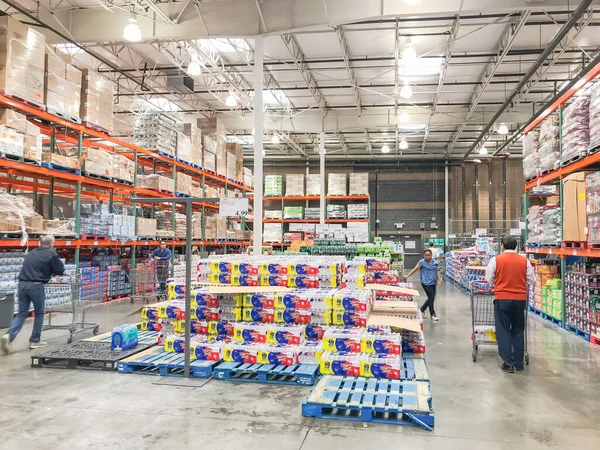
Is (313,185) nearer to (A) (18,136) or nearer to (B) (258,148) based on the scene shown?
(B) (258,148)

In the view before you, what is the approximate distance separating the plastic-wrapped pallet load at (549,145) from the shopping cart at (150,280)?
9.18 meters

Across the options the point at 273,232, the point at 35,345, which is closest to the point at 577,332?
the point at 35,345

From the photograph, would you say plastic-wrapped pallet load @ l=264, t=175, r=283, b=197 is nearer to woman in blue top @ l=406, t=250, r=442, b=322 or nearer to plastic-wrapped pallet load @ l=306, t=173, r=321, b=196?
plastic-wrapped pallet load @ l=306, t=173, r=321, b=196

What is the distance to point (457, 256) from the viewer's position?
18938 mm

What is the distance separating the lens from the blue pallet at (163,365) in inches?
214

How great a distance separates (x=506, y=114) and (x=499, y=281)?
1514 centimetres

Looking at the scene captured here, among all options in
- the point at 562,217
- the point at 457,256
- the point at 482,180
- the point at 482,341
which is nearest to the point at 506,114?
the point at 457,256

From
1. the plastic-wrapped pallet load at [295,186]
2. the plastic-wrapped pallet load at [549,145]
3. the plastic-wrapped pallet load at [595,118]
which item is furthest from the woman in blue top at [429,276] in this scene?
the plastic-wrapped pallet load at [295,186]

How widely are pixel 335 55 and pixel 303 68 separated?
4.28 ft

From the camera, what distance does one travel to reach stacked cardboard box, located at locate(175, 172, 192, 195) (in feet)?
46.7

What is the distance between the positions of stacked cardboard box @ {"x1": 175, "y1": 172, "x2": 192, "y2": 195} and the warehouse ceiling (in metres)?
3.14

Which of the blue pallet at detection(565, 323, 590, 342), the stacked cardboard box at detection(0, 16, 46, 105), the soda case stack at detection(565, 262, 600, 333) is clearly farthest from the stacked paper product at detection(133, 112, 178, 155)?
the blue pallet at detection(565, 323, 590, 342)

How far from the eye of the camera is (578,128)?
25.5 feet

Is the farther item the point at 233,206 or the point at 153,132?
the point at 153,132
